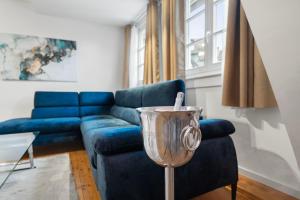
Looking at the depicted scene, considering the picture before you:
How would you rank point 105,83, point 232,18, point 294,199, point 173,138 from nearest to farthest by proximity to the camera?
point 173,138, point 294,199, point 232,18, point 105,83

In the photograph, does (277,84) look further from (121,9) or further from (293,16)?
(121,9)

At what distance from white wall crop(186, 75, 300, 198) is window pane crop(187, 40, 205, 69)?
13.9 inches

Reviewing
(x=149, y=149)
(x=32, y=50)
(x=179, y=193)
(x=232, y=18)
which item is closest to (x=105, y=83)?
(x=32, y=50)

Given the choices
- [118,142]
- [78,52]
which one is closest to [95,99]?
[78,52]

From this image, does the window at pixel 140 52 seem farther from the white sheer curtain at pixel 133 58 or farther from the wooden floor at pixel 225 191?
the wooden floor at pixel 225 191

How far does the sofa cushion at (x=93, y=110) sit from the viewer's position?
321cm

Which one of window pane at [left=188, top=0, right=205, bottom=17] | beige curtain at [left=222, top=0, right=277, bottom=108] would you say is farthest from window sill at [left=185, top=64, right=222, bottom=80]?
Answer: window pane at [left=188, top=0, right=205, bottom=17]

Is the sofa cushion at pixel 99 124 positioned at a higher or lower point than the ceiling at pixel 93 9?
lower

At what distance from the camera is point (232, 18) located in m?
1.44

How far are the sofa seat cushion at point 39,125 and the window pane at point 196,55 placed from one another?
182cm

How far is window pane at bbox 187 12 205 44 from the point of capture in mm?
2086

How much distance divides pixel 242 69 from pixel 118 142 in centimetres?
108

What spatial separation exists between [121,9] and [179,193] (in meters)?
3.14

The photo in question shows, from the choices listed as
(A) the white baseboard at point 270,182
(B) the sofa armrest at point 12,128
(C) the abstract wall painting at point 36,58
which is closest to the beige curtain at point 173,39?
(A) the white baseboard at point 270,182
